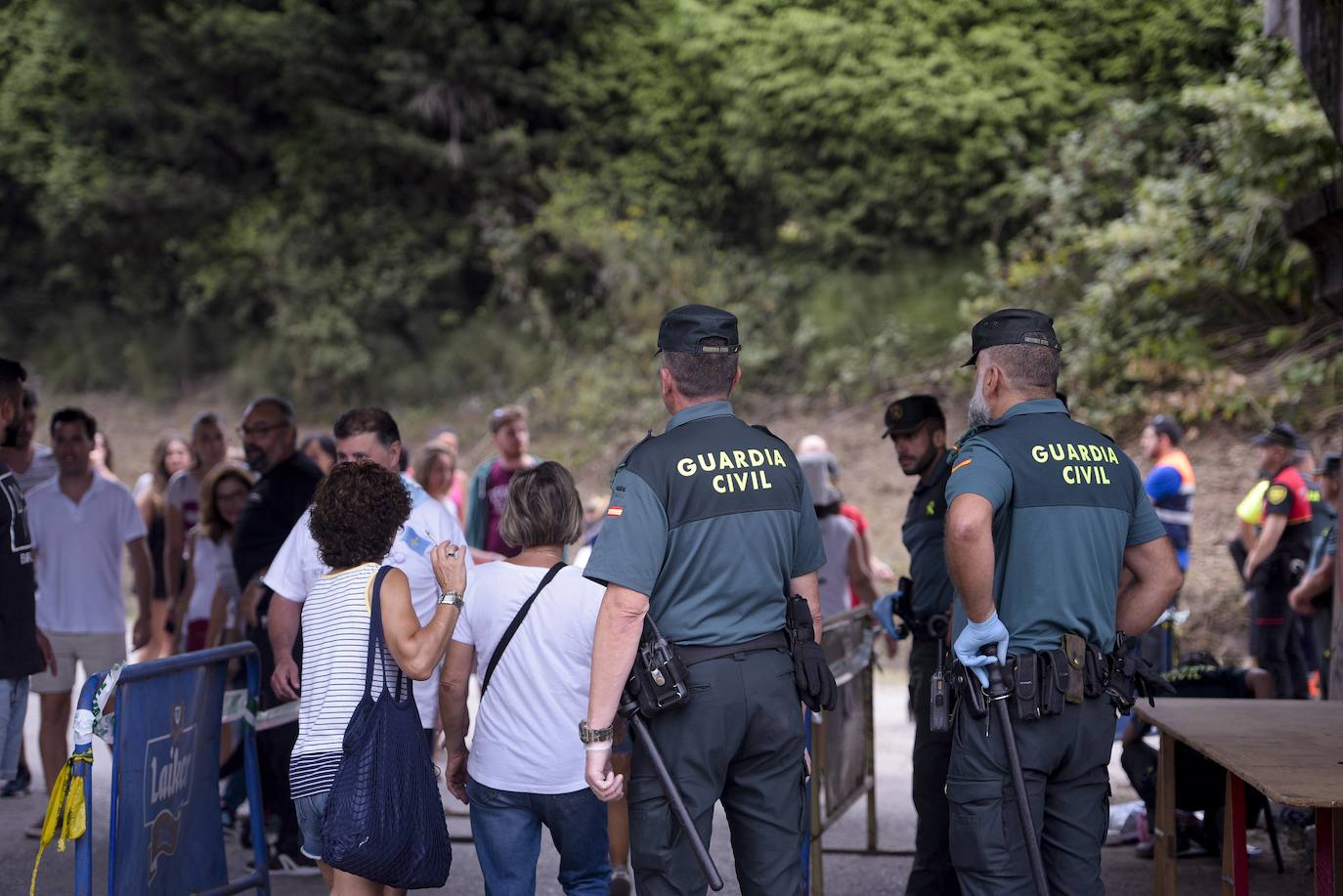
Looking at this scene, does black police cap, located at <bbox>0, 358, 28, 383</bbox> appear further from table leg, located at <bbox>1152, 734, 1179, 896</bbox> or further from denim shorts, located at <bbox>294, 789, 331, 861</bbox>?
table leg, located at <bbox>1152, 734, 1179, 896</bbox>

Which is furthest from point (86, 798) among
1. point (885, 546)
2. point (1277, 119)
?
point (1277, 119)

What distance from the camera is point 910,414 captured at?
207 inches

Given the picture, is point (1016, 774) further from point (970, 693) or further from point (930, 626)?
point (930, 626)

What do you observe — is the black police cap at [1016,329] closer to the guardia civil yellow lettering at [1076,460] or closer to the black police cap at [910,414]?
the guardia civil yellow lettering at [1076,460]

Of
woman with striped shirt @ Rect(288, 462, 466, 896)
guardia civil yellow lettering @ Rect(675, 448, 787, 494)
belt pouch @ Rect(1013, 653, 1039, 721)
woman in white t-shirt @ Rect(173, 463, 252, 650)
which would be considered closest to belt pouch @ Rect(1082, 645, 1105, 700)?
belt pouch @ Rect(1013, 653, 1039, 721)

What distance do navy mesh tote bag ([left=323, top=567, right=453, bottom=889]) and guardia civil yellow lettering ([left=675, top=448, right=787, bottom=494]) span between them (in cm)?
109

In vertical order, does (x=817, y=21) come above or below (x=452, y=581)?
above

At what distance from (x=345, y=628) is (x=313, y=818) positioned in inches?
23.0

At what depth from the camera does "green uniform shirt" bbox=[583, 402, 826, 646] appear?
3564 mm

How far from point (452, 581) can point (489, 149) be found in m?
15.7

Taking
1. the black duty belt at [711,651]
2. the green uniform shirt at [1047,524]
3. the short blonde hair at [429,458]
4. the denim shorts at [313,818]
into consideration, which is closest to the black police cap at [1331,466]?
the green uniform shirt at [1047,524]

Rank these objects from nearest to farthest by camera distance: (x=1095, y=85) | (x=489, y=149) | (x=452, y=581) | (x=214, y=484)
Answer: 1. (x=452, y=581)
2. (x=214, y=484)
3. (x=1095, y=85)
4. (x=489, y=149)

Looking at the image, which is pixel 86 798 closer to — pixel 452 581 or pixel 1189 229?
pixel 452 581

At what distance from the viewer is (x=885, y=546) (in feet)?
43.9
